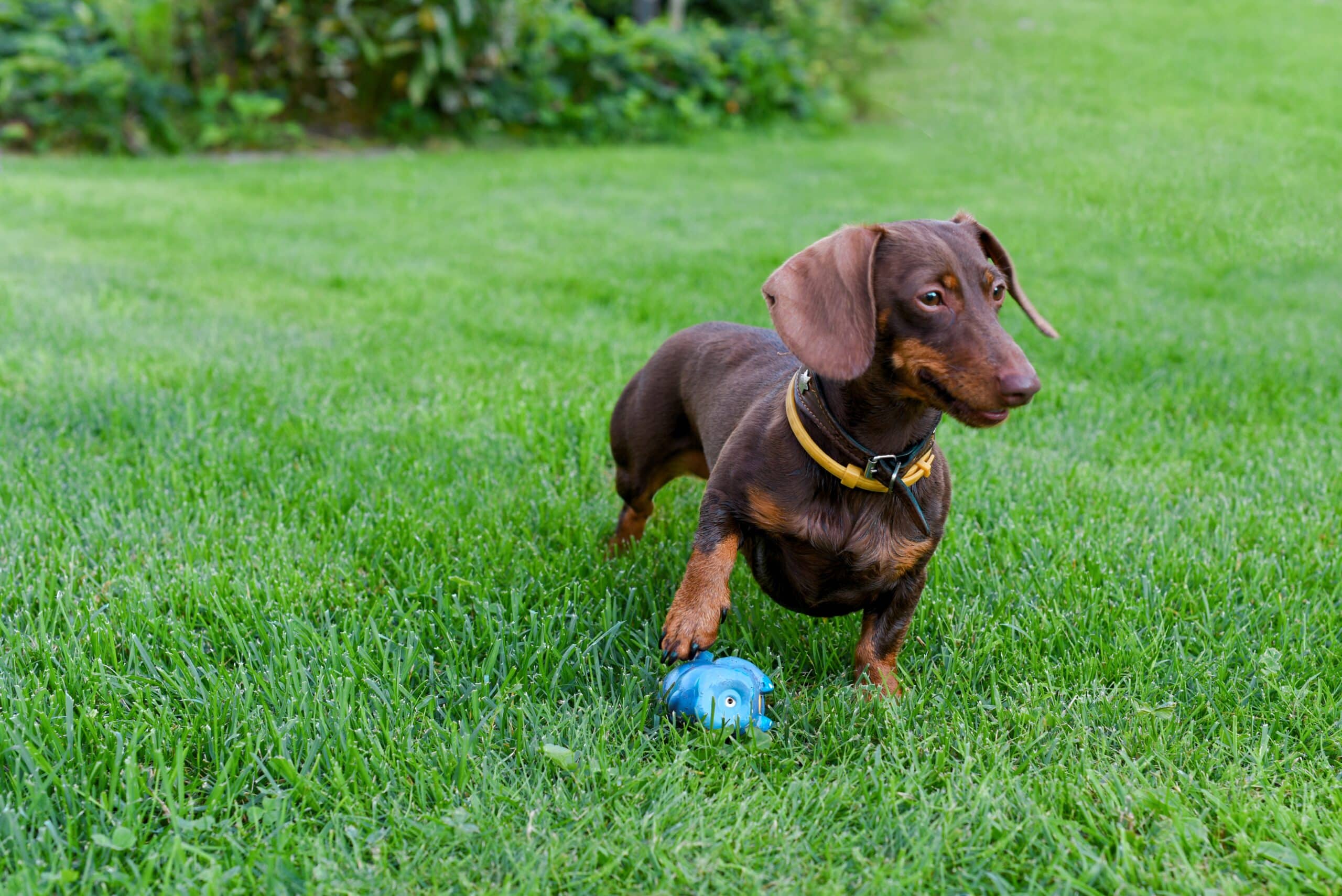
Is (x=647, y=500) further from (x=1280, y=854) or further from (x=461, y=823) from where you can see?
(x=1280, y=854)

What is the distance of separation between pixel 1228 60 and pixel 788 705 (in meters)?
7.01

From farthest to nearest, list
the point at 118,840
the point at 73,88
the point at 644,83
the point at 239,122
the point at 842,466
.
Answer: the point at 644,83 < the point at 239,122 < the point at 73,88 < the point at 842,466 < the point at 118,840

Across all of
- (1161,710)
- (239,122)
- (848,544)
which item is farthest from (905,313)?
(239,122)

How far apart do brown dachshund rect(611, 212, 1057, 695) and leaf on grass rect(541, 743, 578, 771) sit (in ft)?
0.99

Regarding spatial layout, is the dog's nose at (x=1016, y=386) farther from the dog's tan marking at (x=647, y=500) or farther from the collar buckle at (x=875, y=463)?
the dog's tan marking at (x=647, y=500)

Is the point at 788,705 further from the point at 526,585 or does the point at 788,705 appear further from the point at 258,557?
the point at 258,557

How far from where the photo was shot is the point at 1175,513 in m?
3.39

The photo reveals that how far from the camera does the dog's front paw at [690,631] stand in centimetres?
223

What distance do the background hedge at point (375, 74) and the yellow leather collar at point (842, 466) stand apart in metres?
9.06

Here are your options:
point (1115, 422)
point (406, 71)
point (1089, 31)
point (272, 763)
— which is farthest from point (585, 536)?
point (406, 71)

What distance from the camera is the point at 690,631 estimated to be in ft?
7.36

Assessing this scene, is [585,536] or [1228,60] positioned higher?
[1228,60]

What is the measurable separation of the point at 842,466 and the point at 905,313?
13.5 inches

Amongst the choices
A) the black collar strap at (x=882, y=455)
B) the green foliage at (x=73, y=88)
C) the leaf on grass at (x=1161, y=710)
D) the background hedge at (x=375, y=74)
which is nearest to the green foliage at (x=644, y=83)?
the background hedge at (x=375, y=74)
